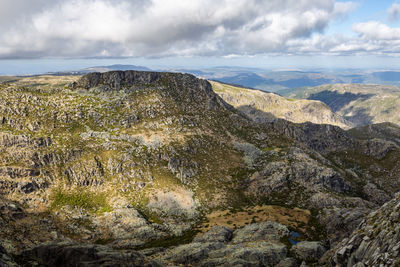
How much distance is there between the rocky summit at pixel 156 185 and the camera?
74750mm

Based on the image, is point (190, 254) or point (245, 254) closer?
point (245, 254)

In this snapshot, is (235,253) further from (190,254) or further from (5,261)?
(5,261)

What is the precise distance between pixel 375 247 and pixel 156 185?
112 meters

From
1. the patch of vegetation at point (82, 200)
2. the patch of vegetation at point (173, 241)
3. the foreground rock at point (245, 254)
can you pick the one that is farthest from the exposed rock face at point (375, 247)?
the patch of vegetation at point (82, 200)

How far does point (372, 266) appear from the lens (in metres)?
30.9

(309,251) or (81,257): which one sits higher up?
(81,257)

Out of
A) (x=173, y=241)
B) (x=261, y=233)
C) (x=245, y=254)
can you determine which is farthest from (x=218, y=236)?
(x=245, y=254)

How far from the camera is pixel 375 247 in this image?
3603cm

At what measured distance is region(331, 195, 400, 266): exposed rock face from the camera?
29.9 metres

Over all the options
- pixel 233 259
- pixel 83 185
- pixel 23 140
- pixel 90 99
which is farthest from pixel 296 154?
pixel 23 140

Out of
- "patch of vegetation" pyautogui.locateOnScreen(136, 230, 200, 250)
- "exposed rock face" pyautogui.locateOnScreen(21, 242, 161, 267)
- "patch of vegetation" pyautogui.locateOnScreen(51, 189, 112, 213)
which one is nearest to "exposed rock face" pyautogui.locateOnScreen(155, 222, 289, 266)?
"patch of vegetation" pyautogui.locateOnScreen(136, 230, 200, 250)

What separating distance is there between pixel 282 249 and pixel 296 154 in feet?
330

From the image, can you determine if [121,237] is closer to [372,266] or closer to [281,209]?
[281,209]

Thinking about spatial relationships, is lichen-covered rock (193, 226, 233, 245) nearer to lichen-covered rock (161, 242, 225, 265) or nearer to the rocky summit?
the rocky summit
